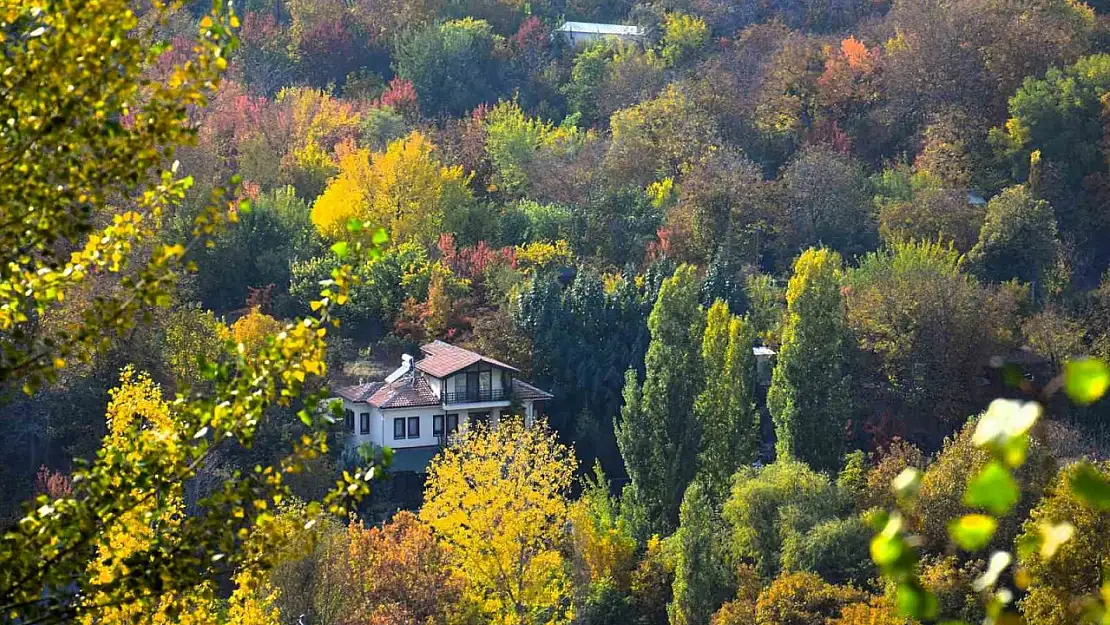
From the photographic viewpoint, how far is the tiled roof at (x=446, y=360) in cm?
3041

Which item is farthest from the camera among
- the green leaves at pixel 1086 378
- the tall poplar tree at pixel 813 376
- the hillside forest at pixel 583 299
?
the tall poplar tree at pixel 813 376

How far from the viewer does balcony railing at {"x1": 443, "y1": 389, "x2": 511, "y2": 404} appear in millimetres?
30703

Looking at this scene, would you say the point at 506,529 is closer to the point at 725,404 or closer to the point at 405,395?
the point at 725,404

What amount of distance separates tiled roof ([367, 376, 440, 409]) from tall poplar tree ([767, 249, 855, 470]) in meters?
7.31

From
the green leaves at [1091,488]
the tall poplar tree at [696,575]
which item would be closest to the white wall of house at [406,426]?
the tall poplar tree at [696,575]

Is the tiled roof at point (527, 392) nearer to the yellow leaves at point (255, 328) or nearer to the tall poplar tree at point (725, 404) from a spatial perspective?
the tall poplar tree at point (725, 404)

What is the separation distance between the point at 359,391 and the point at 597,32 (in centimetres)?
2622

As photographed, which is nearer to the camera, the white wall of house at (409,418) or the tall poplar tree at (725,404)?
the tall poplar tree at (725,404)

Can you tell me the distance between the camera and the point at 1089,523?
1792cm

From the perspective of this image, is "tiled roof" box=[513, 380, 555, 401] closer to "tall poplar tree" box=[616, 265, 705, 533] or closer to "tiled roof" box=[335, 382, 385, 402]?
"tiled roof" box=[335, 382, 385, 402]

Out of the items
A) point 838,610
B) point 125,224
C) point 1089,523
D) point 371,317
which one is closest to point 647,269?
point 371,317

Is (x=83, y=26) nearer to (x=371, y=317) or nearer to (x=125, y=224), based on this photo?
(x=125, y=224)

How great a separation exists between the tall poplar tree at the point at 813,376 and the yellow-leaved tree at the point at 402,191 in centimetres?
1291

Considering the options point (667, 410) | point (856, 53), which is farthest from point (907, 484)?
point (856, 53)
